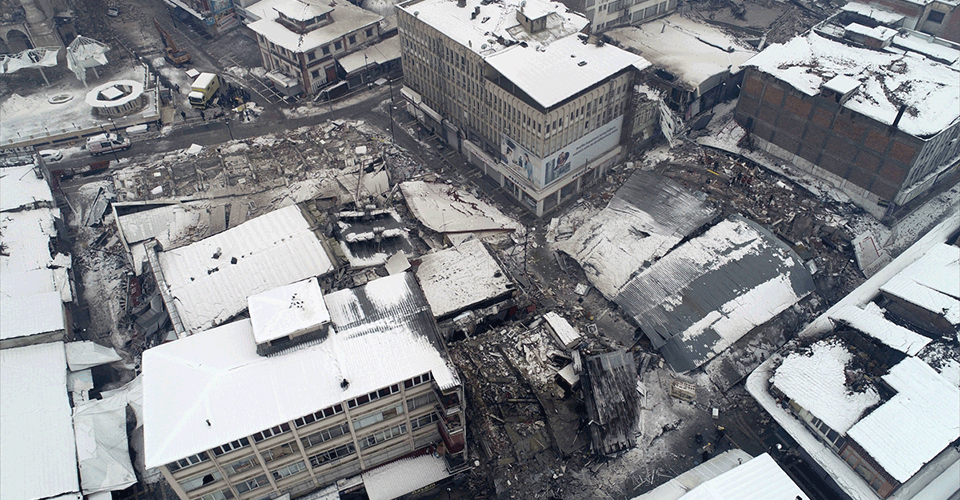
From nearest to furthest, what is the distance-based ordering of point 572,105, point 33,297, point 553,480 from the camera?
point 553,480, point 33,297, point 572,105

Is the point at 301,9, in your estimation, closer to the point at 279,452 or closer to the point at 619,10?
the point at 619,10

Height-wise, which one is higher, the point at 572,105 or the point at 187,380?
the point at 572,105

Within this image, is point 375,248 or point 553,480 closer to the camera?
point 553,480

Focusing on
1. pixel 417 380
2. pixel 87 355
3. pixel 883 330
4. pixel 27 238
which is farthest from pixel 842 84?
pixel 27 238

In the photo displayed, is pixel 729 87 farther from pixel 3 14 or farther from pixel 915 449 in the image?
pixel 3 14

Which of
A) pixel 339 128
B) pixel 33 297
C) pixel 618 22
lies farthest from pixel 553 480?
pixel 618 22

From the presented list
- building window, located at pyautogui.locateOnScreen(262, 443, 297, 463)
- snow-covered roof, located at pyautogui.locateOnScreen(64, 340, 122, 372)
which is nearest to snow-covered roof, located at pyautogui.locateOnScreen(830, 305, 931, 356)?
building window, located at pyautogui.locateOnScreen(262, 443, 297, 463)
